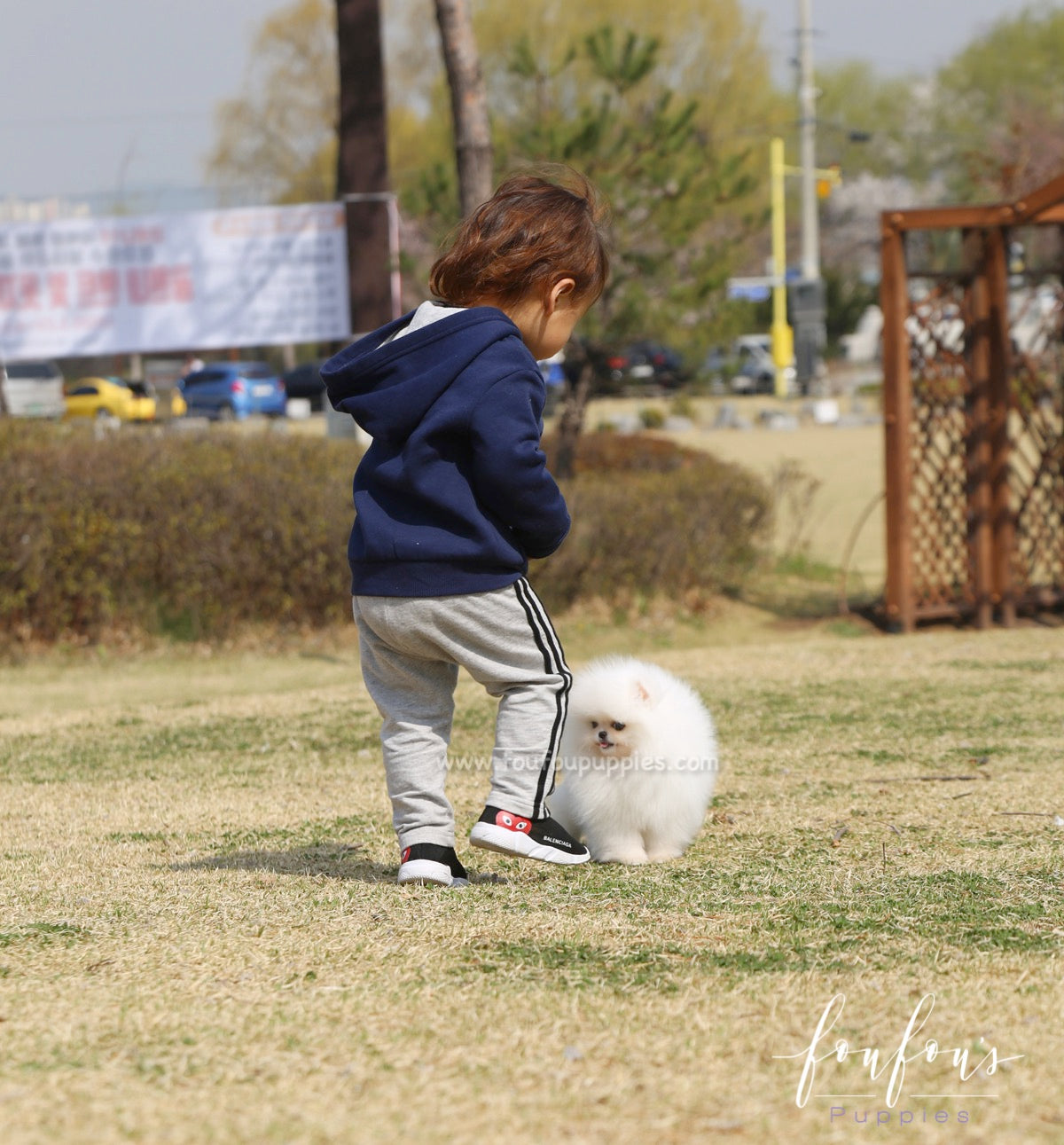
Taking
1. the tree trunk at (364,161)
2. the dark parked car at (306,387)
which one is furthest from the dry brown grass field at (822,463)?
the dark parked car at (306,387)

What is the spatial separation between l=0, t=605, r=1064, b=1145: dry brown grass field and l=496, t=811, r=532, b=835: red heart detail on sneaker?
147 millimetres

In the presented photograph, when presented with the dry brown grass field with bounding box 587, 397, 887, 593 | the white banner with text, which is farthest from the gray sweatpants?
the white banner with text

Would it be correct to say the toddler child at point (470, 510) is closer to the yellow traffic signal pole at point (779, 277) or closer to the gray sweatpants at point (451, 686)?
the gray sweatpants at point (451, 686)

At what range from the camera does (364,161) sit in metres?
11.8

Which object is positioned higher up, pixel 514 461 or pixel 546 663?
pixel 514 461

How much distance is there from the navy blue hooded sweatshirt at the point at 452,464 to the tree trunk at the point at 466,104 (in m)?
7.70

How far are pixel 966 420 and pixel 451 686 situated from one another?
678cm

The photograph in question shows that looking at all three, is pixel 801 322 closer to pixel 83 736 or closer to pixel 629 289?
pixel 629 289

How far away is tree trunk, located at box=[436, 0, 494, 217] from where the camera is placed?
429 inches

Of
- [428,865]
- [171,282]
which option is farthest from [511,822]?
[171,282]

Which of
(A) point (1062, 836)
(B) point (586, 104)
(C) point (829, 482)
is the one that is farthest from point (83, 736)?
(C) point (829, 482)

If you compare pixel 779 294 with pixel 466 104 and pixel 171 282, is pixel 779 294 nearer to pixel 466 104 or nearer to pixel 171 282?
pixel 171 282

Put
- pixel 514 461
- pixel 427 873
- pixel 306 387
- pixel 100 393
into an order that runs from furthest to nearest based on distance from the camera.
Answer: pixel 306 387, pixel 100 393, pixel 427 873, pixel 514 461

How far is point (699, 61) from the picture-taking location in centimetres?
4247
